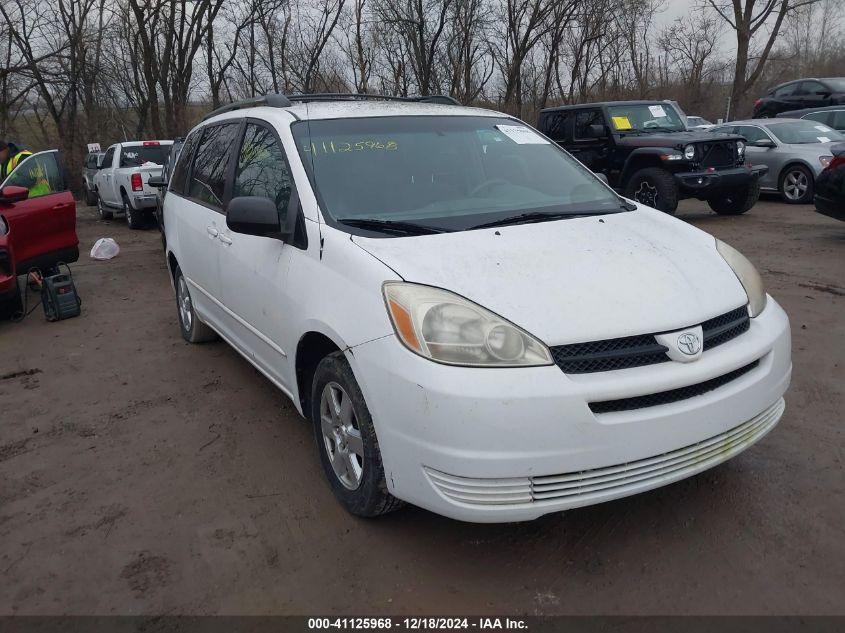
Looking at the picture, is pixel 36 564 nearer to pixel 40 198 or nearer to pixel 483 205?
pixel 483 205

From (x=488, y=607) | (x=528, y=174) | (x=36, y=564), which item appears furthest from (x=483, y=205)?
(x=36, y=564)

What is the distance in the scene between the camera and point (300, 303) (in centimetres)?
308

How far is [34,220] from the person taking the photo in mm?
6570

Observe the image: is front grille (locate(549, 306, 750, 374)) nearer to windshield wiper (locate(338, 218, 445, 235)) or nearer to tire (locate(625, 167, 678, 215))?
windshield wiper (locate(338, 218, 445, 235))

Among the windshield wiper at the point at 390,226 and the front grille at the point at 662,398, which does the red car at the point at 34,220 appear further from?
the front grille at the point at 662,398

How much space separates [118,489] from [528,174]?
8.68 ft

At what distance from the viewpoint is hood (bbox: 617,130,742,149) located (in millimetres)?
10141

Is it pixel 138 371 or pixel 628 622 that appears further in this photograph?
pixel 138 371

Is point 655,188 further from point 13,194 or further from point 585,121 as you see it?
point 13,194

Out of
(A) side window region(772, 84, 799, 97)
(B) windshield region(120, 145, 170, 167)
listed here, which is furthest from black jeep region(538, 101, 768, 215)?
(A) side window region(772, 84, 799, 97)

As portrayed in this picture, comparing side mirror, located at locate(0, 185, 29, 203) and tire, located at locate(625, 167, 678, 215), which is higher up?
side mirror, located at locate(0, 185, 29, 203)

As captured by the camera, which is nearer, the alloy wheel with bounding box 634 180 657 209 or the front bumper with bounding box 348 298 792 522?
the front bumper with bounding box 348 298 792 522

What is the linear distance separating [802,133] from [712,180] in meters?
3.69

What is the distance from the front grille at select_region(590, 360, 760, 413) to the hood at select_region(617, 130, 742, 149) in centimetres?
836
